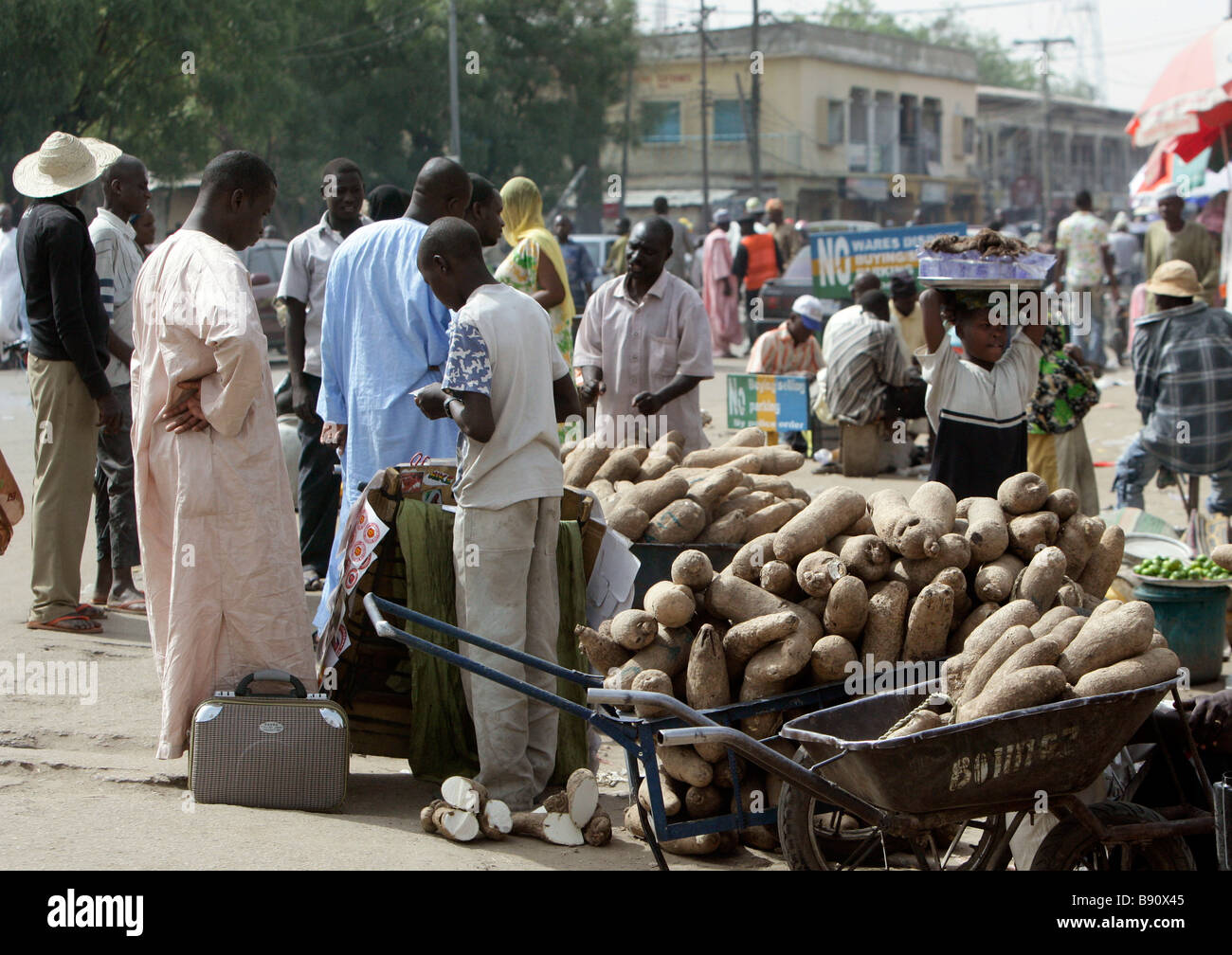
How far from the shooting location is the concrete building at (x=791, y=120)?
49.9 m

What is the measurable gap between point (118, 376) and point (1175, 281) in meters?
5.76

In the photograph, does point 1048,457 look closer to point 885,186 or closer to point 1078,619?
point 1078,619

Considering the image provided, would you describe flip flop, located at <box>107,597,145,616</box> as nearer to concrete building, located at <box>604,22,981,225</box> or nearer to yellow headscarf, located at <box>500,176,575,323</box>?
yellow headscarf, located at <box>500,176,575,323</box>

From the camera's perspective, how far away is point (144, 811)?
432 centimetres

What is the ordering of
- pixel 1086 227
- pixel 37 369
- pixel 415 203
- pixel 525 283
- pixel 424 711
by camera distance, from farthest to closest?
pixel 1086 227 → pixel 525 283 → pixel 37 369 → pixel 415 203 → pixel 424 711

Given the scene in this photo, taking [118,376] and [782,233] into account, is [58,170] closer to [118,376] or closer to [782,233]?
[118,376]

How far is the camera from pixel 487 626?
4.58 m

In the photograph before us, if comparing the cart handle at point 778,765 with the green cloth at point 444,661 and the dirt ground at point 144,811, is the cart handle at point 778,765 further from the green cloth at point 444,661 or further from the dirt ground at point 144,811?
the green cloth at point 444,661

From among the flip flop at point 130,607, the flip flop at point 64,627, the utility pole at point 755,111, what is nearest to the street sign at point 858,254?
the flip flop at point 130,607

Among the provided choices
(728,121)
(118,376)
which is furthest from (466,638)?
(728,121)

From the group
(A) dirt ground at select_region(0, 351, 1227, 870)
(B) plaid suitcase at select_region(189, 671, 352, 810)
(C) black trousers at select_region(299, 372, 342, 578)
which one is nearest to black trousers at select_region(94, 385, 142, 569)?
(A) dirt ground at select_region(0, 351, 1227, 870)

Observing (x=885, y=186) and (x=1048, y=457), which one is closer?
(x=1048, y=457)
